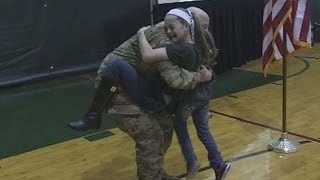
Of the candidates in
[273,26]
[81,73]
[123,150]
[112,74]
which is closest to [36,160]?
[123,150]

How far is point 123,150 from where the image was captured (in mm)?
3965

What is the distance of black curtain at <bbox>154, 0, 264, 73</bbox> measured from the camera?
22.1 ft

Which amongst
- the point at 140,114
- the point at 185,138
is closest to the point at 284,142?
the point at 185,138

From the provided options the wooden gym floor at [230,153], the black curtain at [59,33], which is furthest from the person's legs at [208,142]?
the black curtain at [59,33]

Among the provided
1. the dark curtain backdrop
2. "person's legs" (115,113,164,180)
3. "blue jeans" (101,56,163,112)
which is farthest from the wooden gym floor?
the dark curtain backdrop

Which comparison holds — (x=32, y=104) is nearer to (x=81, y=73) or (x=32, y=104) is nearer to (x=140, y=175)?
(x=81, y=73)

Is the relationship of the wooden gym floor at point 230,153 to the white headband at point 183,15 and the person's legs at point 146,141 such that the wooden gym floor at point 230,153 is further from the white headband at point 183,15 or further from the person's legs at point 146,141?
the white headband at point 183,15

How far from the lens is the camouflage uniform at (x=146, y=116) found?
9.02 ft

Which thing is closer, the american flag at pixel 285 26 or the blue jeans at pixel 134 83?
the blue jeans at pixel 134 83

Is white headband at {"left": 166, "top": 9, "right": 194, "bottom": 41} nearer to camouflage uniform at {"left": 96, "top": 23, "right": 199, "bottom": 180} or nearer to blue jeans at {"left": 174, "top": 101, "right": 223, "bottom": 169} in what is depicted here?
camouflage uniform at {"left": 96, "top": 23, "right": 199, "bottom": 180}

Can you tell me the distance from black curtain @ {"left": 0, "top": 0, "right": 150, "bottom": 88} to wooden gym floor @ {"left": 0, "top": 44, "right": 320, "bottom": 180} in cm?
264

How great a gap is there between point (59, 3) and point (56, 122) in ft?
8.35

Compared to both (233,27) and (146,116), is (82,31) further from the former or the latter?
(146,116)

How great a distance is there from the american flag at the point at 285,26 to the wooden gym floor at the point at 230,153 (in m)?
0.78
